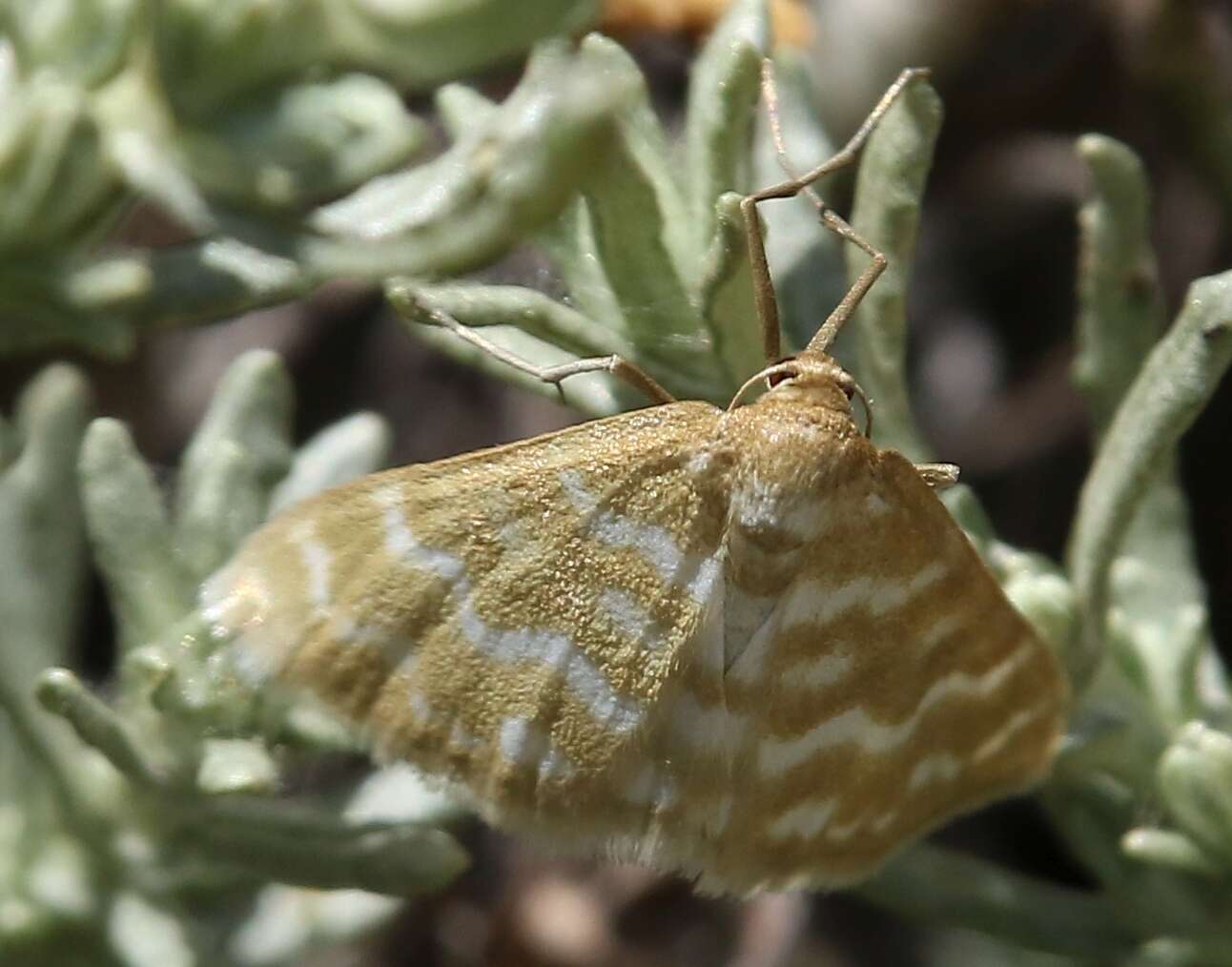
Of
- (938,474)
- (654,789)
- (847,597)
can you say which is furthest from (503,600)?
(938,474)

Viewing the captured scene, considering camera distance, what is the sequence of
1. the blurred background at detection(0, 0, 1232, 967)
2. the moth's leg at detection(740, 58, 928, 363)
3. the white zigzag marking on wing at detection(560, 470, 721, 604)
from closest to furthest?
the moth's leg at detection(740, 58, 928, 363) < the white zigzag marking on wing at detection(560, 470, 721, 604) < the blurred background at detection(0, 0, 1232, 967)

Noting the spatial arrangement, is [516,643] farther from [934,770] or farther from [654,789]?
[934,770]

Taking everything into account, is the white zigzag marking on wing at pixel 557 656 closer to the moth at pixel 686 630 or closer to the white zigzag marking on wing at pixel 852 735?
the moth at pixel 686 630

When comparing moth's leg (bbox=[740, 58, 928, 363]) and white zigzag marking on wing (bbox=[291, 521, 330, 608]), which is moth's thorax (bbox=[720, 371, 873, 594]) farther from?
white zigzag marking on wing (bbox=[291, 521, 330, 608])

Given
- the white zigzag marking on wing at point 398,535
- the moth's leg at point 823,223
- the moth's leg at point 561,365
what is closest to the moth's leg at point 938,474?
the moth's leg at point 823,223

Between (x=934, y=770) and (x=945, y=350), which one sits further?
(x=945, y=350)

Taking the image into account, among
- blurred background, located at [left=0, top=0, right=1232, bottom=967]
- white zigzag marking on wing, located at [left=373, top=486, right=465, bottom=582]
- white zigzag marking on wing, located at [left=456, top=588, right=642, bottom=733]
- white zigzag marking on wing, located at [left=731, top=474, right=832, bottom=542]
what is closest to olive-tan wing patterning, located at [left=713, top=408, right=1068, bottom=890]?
white zigzag marking on wing, located at [left=731, top=474, right=832, bottom=542]
